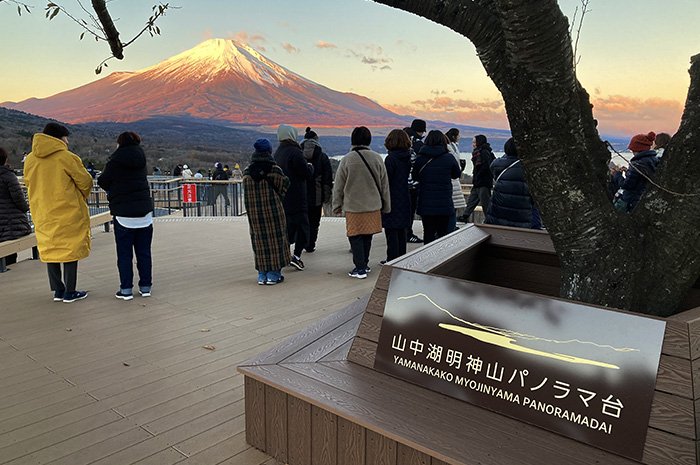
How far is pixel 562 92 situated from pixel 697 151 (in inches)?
21.8

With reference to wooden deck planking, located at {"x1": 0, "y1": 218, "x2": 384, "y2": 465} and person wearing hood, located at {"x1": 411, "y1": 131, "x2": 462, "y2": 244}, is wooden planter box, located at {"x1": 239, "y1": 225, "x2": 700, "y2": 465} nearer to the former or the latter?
wooden deck planking, located at {"x1": 0, "y1": 218, "x2": 384, "y2": 465}

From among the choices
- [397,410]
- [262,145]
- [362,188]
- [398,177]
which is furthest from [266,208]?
[397,410]

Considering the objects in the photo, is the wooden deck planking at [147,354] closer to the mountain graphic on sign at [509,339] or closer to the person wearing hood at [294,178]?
the person wearing hood at [294,178]

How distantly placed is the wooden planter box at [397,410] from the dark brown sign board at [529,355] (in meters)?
0.04

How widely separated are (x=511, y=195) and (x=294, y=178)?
2.45 meters

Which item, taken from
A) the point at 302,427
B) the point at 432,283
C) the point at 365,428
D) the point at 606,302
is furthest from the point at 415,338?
the point at 606,302

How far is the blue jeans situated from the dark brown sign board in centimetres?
323

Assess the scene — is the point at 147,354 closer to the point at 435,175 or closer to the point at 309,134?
the point at 435,175

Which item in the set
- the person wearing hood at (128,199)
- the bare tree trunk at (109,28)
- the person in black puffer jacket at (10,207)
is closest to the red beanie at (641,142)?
the person wearing hood at (128,199)

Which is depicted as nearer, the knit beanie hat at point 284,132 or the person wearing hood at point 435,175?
the person wearing hood at point 435,175

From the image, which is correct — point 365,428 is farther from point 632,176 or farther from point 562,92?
point 632,176

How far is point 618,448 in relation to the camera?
166 cm

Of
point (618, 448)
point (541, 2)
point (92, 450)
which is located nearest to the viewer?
point (618, 448)

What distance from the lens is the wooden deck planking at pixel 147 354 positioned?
2.50 meters
